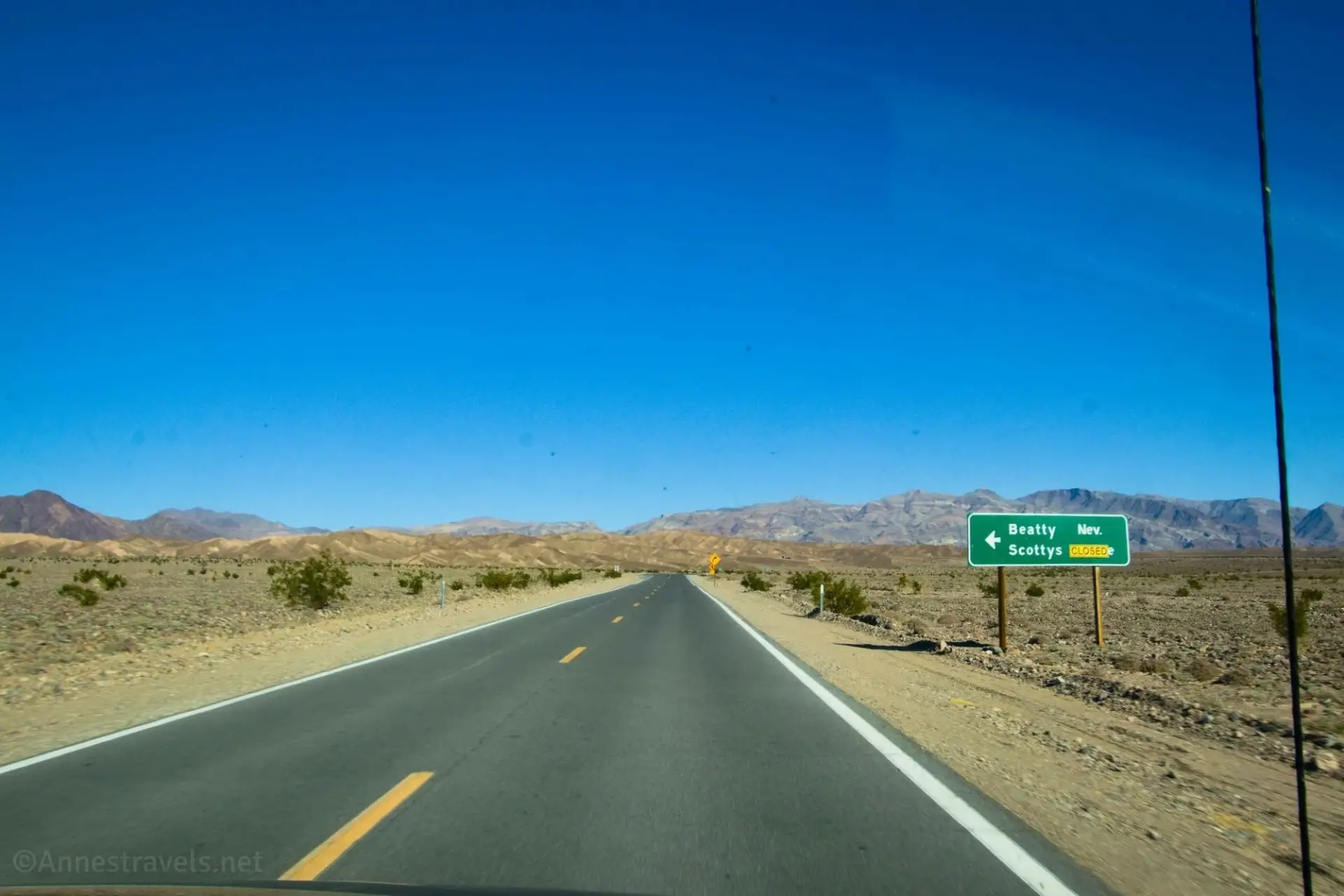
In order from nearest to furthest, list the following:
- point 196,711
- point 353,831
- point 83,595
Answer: point 353,831 < point 196,711 < point 83,595

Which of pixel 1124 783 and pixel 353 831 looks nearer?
pixel 353 831

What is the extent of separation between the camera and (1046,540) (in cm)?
2236

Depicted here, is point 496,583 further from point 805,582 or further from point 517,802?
point 517,802

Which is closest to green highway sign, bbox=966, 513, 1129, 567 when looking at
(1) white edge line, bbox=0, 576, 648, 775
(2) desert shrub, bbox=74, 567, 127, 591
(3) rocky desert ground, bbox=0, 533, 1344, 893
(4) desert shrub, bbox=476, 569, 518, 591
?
(3) rocky desert ground, bbox=0, 533, 1344, 893

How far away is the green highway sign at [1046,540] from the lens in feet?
71.9

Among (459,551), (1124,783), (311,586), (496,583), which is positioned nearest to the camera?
(1124,783)

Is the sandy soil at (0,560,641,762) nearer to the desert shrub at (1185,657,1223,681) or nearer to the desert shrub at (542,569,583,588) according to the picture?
the desert shrub at (1185,657,1223,681)

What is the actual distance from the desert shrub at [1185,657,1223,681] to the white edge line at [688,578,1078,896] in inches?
314

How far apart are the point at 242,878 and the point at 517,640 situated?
1688 centimetres

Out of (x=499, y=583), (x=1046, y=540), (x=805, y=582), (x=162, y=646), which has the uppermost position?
(x=1046, y=540)

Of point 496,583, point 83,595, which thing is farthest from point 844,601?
point 83,595

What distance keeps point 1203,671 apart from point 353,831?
15591mm

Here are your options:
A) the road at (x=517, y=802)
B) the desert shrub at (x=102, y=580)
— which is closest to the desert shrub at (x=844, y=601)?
the road at (x=517, y=802)

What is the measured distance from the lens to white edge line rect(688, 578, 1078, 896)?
17.9 ft
